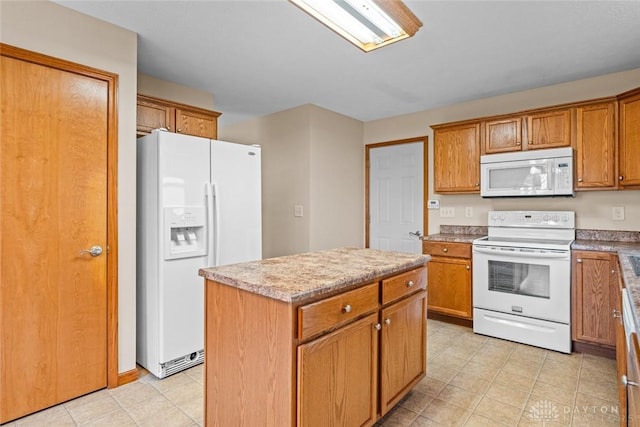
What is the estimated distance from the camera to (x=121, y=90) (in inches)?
91.3

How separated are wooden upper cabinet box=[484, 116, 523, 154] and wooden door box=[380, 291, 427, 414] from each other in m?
2.07

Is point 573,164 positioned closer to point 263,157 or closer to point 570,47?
point 570,47

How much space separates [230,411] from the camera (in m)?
1.52

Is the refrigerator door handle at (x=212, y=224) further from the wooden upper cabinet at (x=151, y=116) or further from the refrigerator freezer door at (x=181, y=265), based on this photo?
the wooden upper cabinet at (x=151, y=116)

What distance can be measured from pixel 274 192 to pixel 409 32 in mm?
2984

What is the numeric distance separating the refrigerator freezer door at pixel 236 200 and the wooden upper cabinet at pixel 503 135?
2.36m

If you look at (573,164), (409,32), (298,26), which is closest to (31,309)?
(298,26)

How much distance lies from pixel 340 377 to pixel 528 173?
9.21 ft

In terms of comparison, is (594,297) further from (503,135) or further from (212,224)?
(212,224)

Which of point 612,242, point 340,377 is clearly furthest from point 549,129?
point 340,377

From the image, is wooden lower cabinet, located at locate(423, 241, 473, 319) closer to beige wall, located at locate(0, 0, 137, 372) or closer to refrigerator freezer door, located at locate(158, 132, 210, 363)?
refrigerator freezer door, located at locate(158, 132, 210, 363)

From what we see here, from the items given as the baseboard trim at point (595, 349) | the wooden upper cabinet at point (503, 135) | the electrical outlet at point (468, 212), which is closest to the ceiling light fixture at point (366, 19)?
the wooden upper cabinet at point (503, 135)

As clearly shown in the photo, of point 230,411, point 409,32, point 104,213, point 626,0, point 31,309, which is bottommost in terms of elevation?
point 230,411

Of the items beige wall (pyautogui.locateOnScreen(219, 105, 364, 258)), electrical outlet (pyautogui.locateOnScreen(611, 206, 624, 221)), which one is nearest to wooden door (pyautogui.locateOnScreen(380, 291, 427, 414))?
beige wall (pyautogui.locateOnScreen(219, 105, 364, 258))
